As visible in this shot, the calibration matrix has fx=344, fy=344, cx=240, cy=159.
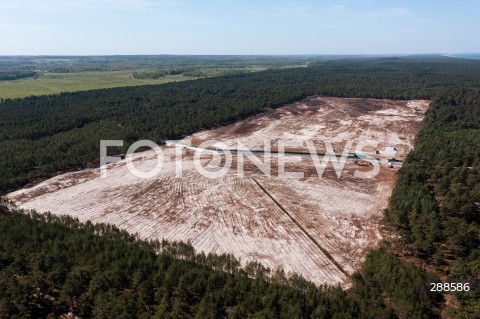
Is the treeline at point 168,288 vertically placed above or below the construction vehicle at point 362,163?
below

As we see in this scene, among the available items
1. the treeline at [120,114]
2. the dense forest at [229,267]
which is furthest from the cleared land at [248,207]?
the treeline at [120,114]

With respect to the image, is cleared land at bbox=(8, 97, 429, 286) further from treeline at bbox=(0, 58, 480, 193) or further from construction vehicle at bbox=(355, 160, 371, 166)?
treeline at bbox=(0, 58, 480, 193)

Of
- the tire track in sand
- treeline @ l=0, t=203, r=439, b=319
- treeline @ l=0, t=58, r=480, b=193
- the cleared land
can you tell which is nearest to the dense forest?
treeline @ l=0, t=203, r=439, b=319

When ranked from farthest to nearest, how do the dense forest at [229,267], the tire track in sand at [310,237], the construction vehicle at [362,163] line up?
the construction vehicle at [362,163]
the tire track in sand at [310,237]
the dense forest at [229,267]

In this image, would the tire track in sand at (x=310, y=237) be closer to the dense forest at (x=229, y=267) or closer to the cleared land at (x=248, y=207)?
the cleared land at (x=248, y=207)

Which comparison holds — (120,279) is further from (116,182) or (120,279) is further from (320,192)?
(320,192)

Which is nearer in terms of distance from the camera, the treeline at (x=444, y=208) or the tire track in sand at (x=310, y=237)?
the treeline at (x=444, y=208)

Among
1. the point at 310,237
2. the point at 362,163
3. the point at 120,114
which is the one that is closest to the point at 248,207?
the point at 310,237
